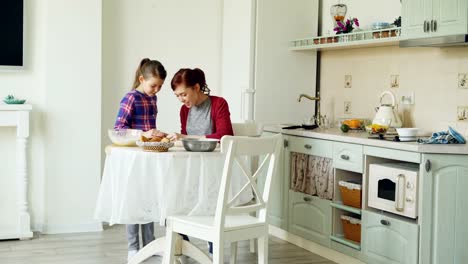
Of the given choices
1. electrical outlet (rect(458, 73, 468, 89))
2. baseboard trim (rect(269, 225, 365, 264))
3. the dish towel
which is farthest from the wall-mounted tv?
electrical outlet (rect(458, 73, 468, 89))

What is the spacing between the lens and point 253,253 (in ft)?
15.7

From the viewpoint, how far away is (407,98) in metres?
4.72

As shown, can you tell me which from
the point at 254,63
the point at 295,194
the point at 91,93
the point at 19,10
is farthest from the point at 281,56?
the point at 19,10

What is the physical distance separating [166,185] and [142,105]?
0.87 metres

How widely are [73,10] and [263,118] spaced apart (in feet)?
5.58

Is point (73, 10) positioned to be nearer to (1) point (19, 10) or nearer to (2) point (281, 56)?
(1) point (19, 10)

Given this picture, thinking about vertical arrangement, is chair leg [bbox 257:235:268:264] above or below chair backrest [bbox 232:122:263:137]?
below

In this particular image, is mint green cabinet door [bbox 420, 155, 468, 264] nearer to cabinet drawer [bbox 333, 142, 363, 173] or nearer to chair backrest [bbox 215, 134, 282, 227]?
cabinet drawer [bbox 333, 142, 363, 173]

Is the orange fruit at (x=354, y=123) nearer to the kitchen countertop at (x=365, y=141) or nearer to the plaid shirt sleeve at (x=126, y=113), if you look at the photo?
the kitchen countertop at (x=365, y=141)

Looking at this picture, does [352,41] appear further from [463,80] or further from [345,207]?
[345,207]

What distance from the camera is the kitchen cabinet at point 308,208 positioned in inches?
184

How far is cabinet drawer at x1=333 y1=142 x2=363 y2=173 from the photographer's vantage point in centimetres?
433

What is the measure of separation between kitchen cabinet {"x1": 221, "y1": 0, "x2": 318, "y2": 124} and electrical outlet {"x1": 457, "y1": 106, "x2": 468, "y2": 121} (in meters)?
1.60

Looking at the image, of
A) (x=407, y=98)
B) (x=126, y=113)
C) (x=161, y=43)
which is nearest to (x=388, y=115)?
(x=407, y=98)
